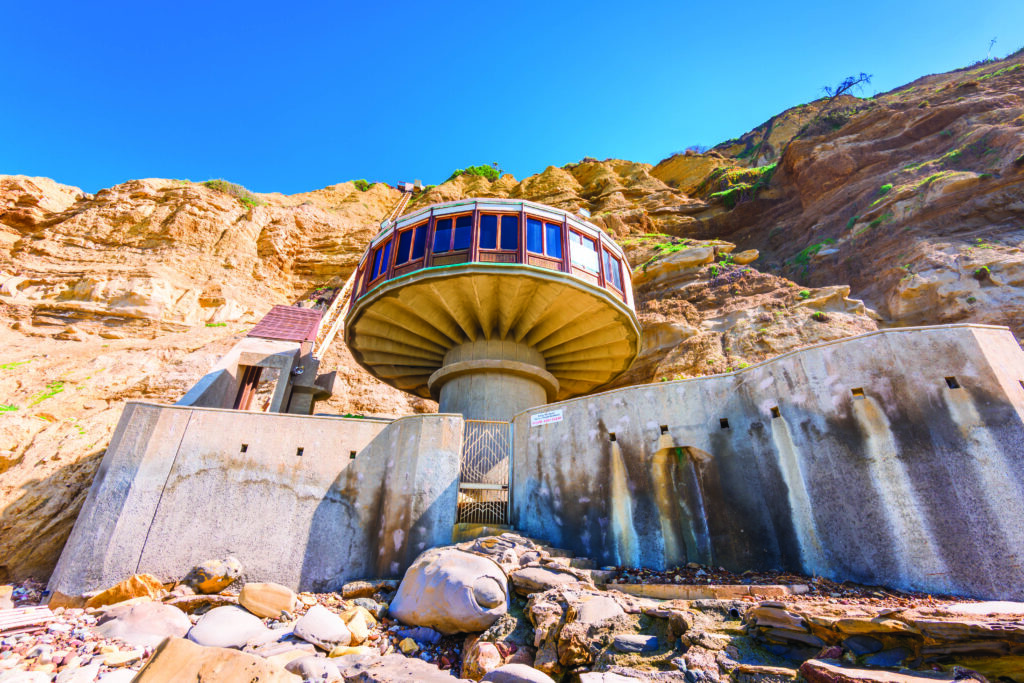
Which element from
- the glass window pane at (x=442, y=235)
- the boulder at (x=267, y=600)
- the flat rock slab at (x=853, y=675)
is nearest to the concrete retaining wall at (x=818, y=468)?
the flat rock slab at (x=853, y=675)

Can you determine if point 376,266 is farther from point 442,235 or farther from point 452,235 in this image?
point 452,235

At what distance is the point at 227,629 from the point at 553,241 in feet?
41.1

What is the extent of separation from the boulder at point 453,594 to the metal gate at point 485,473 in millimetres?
2788

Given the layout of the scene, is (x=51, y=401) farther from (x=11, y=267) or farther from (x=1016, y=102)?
(x=1016, y=102)

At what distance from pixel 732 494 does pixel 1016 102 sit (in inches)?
1366

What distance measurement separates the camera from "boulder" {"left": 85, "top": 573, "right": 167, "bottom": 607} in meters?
9.09

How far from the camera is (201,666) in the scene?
4738 millimetres

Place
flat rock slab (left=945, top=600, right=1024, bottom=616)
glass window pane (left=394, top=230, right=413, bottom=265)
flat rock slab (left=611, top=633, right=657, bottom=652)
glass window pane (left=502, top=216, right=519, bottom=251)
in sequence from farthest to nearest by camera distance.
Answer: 1. glass window pane (left=394, top=230, right=413, bottom=265)
2. glass window pane (left=502, top=216, right=519, bottom=251)
3. flat rock slab (left=611, top=633, right=657, bottom=652)
4. flat rock slab (left=945, top=600, right=1024, bottom=616)

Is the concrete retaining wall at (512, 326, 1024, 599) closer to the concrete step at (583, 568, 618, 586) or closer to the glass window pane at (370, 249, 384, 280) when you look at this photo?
the concrete step at (583, 568, 618, 586)

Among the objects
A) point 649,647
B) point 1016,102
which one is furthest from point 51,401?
point 1016,102

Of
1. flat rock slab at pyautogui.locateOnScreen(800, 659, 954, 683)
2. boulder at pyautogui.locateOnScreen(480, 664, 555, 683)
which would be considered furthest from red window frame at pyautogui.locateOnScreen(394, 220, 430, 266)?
flat rock slab at pyautogui.locateOnScreen(800, 659, 954, 683)

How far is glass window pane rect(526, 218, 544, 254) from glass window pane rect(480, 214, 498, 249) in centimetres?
103

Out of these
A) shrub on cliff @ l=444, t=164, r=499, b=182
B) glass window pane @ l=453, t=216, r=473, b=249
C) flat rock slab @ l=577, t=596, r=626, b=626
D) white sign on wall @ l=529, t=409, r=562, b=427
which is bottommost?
flat rock slab @ l=577, t=596, r=626, b=626

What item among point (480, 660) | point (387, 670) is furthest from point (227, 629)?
point (480, 660)
